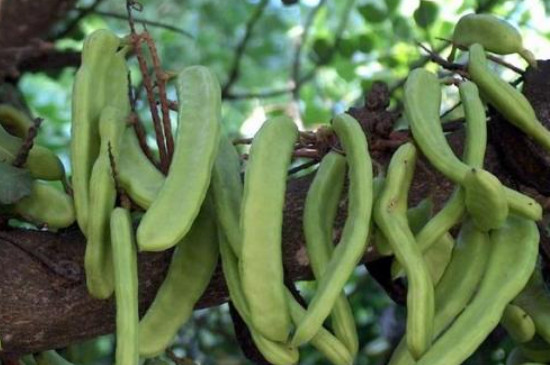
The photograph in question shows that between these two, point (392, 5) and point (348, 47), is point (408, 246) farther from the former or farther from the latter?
point (348, 47)

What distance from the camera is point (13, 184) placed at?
1.07 metres

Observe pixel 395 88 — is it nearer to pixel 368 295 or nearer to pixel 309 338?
pixel 368 295

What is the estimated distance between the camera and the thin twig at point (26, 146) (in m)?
1.08

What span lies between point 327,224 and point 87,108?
0.24 metres

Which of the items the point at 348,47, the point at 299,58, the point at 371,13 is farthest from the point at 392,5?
the point at 299,58

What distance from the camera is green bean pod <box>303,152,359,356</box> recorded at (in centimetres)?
95

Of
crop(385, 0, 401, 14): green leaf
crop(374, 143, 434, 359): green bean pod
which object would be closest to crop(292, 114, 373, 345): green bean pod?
crop(374, 143, 434, 359): green bean pod

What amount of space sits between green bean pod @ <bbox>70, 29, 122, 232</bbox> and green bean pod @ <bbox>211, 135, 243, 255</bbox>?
11 cm

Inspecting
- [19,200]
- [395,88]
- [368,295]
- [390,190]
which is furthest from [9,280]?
[368,295]

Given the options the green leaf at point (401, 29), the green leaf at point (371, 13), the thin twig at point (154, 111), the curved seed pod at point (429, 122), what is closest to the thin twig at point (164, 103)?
the thin twig at point (154, 111)

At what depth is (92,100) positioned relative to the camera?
1.05 metres

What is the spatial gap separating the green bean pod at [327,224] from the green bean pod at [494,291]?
8cm

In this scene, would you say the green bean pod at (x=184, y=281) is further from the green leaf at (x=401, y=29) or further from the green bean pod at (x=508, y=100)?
the green leaf at (x=401, y=29)

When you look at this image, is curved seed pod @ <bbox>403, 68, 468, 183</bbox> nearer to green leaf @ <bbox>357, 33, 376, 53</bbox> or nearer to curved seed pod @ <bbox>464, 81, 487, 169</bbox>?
curved seed pod @ <bbox>464, 81, 487, 169</bbox>
